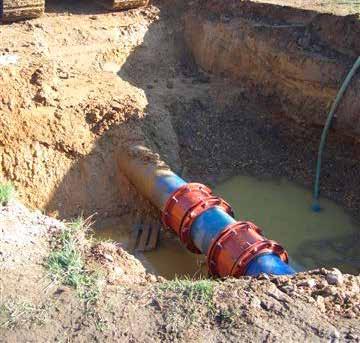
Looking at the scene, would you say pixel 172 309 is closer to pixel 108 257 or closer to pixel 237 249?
pixel 108 257

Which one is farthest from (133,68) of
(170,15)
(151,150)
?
(151,150)

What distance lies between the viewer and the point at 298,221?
9156 millimetres

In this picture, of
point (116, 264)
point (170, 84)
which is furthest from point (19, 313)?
point (170, 84)

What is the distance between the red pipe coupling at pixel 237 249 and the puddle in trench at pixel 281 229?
130cm

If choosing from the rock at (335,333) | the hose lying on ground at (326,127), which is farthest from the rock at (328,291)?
the hose lying on ground at (326,127)

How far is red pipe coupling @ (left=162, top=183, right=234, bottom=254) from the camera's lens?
747 cm

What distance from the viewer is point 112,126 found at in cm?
916

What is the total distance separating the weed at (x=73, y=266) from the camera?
16.6 ft

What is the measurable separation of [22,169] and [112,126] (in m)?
1.58

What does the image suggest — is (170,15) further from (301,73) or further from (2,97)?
(2,97)

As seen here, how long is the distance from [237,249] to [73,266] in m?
2.09

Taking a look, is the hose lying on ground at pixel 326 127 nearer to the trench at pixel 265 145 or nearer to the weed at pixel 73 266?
the trench at pixel 265 145

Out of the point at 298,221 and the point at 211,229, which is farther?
the point at 298,221

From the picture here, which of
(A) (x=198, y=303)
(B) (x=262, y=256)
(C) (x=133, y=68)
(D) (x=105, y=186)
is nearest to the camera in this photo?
(A) (x=198, y=303)
